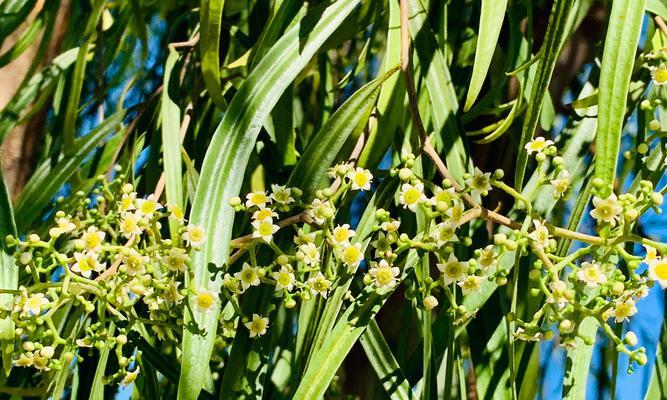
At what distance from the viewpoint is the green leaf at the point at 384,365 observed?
2.63 feet

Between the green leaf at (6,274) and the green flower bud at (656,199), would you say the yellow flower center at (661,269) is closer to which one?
the green flower bud at (656,199)

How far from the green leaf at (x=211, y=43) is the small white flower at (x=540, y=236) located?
0.38m

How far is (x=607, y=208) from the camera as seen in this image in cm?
66

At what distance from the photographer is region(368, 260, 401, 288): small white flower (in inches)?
28.5

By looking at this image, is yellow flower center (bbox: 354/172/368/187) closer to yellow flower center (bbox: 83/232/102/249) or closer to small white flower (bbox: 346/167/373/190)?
small white flower (bbox: 346/167/373/190)

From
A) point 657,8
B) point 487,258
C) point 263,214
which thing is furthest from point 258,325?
point 657,8

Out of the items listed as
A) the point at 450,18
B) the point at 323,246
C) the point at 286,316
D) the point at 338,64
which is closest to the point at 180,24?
the point at 338,64

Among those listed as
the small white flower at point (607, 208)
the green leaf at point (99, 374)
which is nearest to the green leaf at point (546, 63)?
the small white flower at point (607, 208)

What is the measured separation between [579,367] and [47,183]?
2.10 feet

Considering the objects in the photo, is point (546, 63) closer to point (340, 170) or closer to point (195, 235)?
point (340, 170)

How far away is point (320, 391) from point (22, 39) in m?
0.79

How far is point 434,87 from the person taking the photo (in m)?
0.93

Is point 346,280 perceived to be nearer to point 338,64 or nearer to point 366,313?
point 366,313

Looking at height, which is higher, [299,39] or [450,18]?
[450,18]
